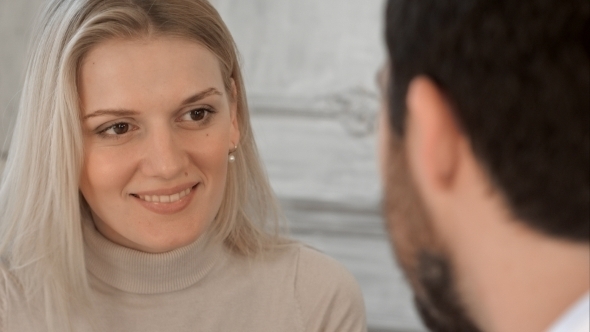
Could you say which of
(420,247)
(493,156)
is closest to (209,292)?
(420,247)

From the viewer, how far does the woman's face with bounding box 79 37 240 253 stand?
138 centimetres

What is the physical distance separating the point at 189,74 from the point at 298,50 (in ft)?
5.17

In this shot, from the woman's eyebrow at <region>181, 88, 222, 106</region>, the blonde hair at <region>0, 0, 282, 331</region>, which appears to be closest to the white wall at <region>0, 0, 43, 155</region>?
the blonde hair at <region>0, 0, 282, 331</region>

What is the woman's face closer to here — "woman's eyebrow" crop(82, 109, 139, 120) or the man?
"woman's eyebrow" crop(82, 109, 139, 120)

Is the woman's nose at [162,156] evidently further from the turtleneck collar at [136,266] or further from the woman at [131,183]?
the turtleneck collar at [136,266]

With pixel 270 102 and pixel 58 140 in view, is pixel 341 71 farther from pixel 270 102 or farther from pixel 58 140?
pixel 58 140

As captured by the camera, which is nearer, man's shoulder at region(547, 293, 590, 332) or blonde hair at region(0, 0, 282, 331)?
man's shoulder at region(547, 293, 590, 332)

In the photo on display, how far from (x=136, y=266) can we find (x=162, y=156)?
257 mm

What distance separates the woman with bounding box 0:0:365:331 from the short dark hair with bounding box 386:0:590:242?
2.54ft

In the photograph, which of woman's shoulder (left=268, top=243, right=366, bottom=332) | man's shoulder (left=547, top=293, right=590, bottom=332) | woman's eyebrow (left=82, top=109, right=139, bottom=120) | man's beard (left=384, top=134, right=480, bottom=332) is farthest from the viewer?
woman's shoulder (left=268, top=243, right=366, bottom=332)

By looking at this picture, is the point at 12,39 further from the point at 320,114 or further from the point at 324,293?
the point at 324,293

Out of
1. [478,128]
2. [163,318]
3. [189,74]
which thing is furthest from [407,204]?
[163,318]

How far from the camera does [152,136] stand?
1.39 metres

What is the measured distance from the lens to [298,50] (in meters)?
2.96
